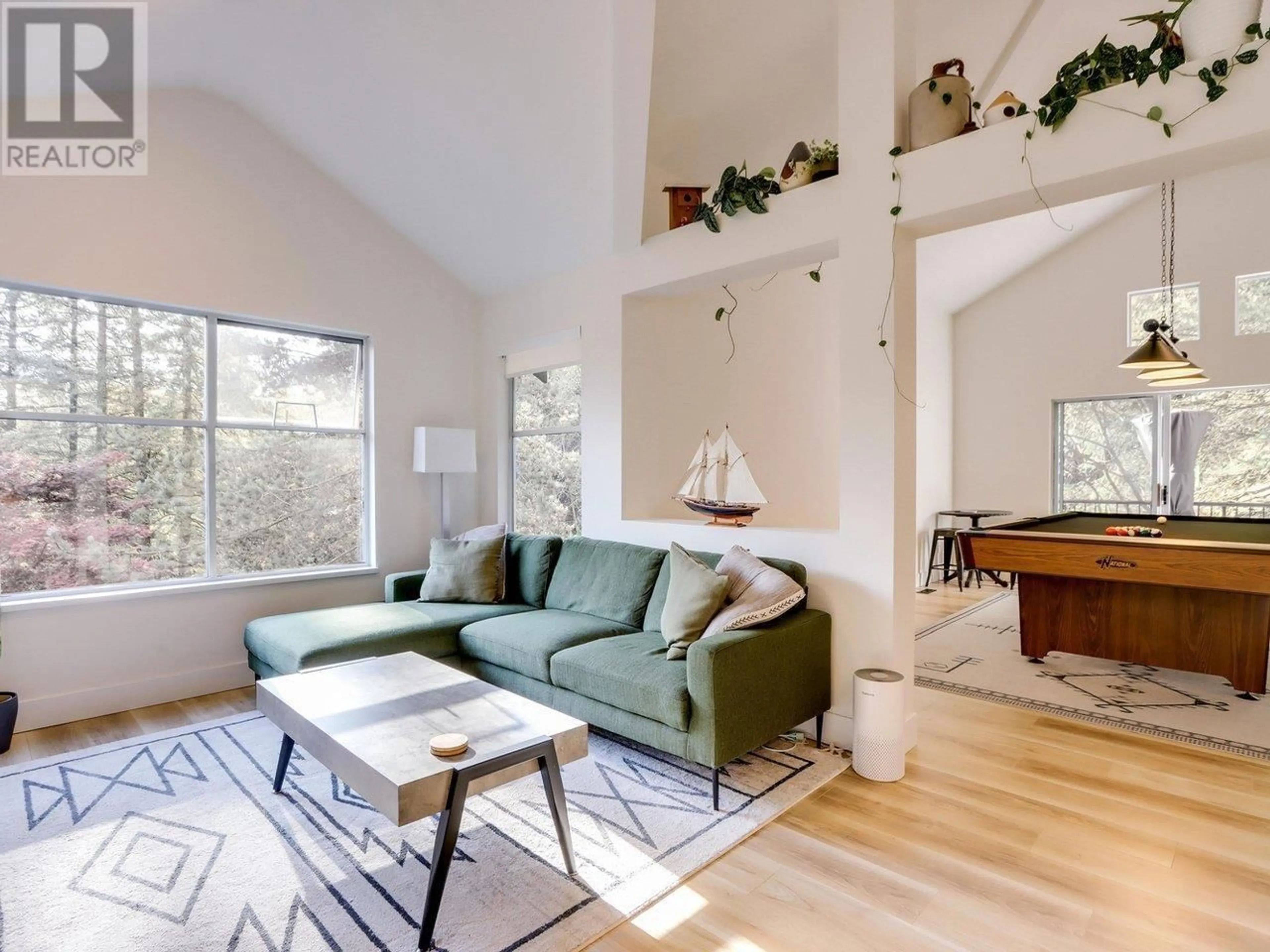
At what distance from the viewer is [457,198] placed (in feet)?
14.2

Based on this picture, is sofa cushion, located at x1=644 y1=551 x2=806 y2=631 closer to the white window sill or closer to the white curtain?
the white window sill

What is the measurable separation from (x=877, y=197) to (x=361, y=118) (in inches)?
118

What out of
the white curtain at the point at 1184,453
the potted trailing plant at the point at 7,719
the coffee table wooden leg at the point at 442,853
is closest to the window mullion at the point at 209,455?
the potted trailing plant at the point at 7,719

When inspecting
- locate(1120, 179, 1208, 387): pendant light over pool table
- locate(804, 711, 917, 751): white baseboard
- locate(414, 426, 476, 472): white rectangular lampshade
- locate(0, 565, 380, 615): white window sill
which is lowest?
locate(804, 711, 917, 751): white baseboard

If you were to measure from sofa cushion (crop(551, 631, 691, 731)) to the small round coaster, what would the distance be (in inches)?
33.2

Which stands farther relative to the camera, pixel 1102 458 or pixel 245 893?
Result: pixel 1102 458

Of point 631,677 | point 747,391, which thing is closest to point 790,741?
point 631,677

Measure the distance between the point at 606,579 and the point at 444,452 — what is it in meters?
1.70

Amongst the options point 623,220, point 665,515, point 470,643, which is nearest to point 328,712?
point 470,643

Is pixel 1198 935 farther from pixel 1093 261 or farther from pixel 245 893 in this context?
pixel 1093 261

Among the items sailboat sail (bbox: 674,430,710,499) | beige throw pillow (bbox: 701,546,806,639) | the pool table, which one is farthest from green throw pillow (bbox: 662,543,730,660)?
the pool table

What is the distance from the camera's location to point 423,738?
2.12m

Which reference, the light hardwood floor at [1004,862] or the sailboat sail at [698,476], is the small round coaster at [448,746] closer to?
the light hardwood floor at [1004,862]

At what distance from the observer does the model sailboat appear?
3.54 meters
